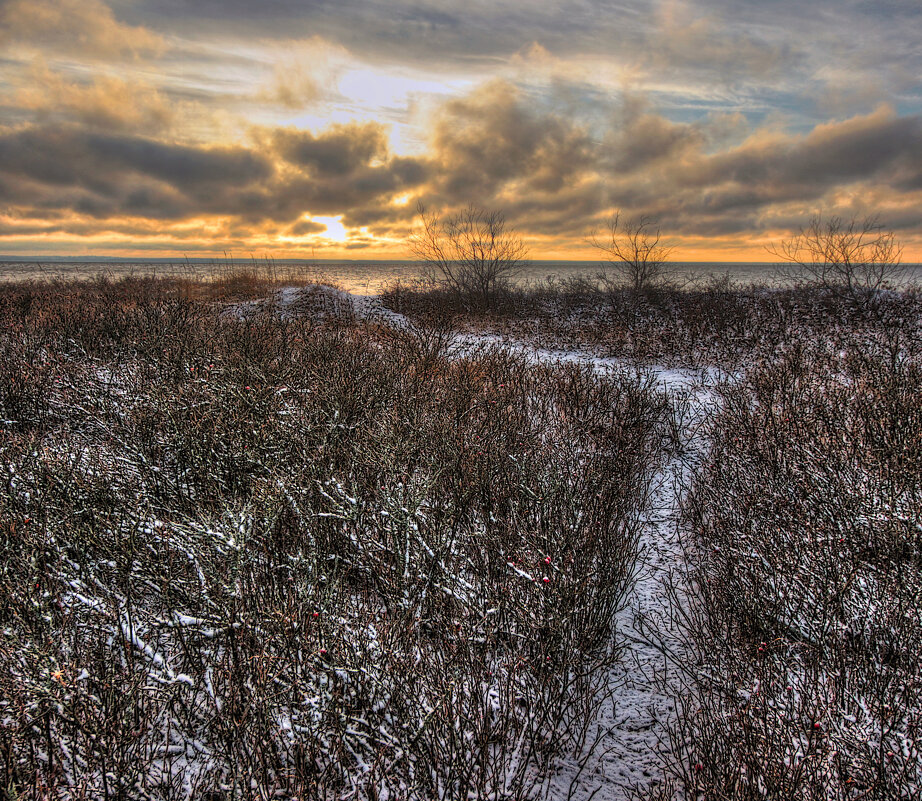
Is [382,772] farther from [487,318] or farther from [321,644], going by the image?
[487,318]

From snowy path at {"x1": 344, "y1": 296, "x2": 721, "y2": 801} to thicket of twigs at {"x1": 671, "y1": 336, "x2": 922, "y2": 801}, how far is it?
0.15 meters

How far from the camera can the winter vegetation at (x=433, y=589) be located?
7.29 feet

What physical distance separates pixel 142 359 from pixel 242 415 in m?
3.24

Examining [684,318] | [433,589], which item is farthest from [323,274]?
[433,589]

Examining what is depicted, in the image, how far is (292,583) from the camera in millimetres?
3318

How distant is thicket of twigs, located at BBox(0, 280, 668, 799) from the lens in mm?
2186

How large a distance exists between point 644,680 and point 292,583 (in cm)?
258

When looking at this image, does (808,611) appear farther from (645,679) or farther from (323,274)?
(323,274)

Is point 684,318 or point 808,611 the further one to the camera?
point 684,318

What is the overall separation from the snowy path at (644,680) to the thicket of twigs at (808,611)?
154mm

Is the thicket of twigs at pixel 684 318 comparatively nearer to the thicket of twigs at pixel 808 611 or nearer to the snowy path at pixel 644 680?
the thicket of twigs at pixel 808 611

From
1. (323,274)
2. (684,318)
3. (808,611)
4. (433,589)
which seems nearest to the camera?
(808,611)

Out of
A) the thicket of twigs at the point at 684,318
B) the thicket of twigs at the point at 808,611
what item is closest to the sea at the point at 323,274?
the thicket of twigs at the point at 684,318

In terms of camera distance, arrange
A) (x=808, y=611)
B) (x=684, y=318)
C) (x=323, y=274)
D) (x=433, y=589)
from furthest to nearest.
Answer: (x=323, y=274)
(x=684, y=318)
(x=433, y=589)
(x=808, y=611)
